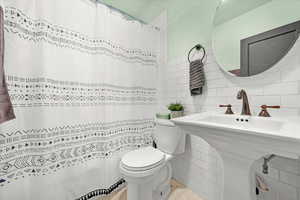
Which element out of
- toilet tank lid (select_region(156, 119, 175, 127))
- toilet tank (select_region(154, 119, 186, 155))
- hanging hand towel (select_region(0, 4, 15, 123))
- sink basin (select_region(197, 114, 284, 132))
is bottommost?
toilet tank (select_region(154, 119, 186, 155))

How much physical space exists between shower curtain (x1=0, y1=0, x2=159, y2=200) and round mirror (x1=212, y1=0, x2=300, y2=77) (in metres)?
0.87

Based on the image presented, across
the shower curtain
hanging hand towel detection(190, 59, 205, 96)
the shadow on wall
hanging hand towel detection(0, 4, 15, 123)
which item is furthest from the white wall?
hanging hand towel detection(0, 4, 15, 123)

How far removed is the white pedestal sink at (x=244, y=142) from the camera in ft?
1.51

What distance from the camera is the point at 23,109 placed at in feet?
3.00

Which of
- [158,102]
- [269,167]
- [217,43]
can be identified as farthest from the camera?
[158,102]

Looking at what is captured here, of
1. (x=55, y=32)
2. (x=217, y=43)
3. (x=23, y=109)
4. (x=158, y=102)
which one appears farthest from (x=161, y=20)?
(x=23, y=109)

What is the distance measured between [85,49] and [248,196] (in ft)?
4.99

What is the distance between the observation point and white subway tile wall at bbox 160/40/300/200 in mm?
811

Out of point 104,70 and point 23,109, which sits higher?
point 104,70

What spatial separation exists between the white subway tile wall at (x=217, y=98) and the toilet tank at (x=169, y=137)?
13cm

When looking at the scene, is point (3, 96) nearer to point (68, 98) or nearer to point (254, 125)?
point (68, 98)

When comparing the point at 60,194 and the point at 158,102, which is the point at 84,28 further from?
the point at 60,194

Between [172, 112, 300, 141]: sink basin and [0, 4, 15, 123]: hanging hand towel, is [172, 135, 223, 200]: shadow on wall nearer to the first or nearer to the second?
[172, 112, 300, 141]: sink basin

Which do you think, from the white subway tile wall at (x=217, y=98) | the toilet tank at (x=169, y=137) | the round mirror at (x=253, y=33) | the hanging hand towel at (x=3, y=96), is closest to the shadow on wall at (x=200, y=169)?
the white subway tile wall at (x=217, y=98)
